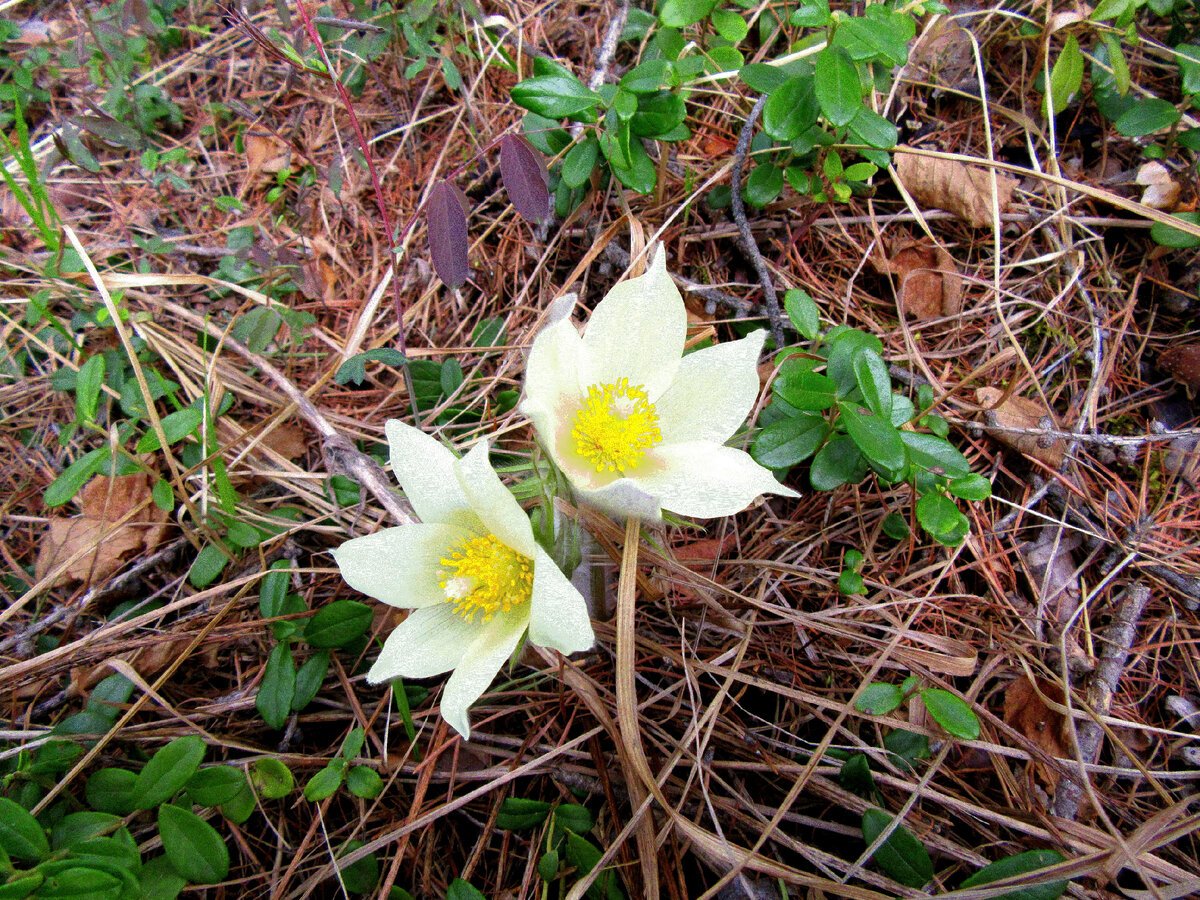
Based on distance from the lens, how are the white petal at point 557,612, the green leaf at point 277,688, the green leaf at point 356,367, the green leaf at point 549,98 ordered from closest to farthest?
the white petal at point 557,612 < the green leaf at point 277,688 < the green leaf at point 549,98 < the green leaf at point 356,367

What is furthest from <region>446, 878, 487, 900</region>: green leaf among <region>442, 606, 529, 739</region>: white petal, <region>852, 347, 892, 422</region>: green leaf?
<region>852, 347, 892, 422</region>: green leaf

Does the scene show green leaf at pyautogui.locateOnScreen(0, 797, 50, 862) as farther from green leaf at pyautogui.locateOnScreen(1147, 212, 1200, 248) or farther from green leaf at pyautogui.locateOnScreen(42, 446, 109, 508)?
green leaf at pyautogui.locateOnScreen(1147, 212, 1200, 248)

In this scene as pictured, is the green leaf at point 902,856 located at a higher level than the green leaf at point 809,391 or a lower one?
lower

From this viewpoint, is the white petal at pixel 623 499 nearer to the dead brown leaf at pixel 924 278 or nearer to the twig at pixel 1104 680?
the twig at pixel 1104 680

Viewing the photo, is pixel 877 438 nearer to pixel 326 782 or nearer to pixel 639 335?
pixel 639 335

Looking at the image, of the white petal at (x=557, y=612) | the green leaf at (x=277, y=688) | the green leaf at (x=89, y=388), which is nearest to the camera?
the white petal at (x=557, y=612)

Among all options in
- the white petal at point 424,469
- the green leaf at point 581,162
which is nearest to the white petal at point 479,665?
the white petal at point 424,469

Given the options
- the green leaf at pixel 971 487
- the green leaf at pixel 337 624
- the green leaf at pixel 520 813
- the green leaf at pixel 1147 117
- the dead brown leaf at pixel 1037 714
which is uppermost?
the green leaf at pixel 1147 117
